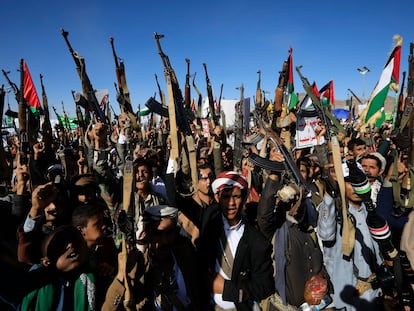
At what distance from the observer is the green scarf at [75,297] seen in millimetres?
1715

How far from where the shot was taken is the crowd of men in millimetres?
1858

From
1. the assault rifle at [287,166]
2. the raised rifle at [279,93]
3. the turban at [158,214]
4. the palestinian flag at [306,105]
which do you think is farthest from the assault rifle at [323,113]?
the turban at [158,214]

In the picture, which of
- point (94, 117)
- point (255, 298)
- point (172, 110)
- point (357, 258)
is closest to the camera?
point (255, 298)

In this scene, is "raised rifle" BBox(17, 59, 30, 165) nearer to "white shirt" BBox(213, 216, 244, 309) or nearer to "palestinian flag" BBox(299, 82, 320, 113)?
"white shirt" BBox(213, 216, 244, 309)

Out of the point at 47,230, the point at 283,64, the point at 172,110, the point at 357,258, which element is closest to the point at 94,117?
the point at 172,110

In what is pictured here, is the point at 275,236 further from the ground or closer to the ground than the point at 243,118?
closer to the ground

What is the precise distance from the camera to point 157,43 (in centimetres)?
378

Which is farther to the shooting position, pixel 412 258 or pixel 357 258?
pixel 357 258

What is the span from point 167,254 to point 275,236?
1.09m

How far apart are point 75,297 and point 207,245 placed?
3.70 ft

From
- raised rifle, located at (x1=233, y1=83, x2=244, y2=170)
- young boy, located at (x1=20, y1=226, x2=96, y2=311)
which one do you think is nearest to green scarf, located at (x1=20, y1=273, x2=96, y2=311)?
young boy, located at (x1=20, y1=226, x2=96, y2=311)

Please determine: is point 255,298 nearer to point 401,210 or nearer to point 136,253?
point 136,253

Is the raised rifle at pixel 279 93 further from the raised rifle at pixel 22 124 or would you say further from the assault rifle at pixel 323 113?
the raised rifle at pixel 22 124

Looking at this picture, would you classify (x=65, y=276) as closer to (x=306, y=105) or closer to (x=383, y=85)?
(x=306, y=105)
